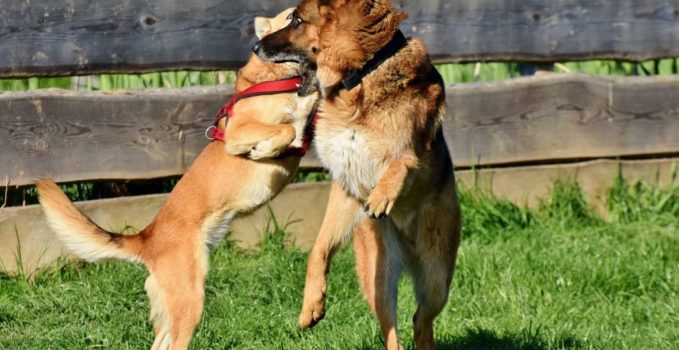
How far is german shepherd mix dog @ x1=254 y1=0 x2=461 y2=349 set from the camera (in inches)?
197

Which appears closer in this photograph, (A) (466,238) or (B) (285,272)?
(B) (285,272)

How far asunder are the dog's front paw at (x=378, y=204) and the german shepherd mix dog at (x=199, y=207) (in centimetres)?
101

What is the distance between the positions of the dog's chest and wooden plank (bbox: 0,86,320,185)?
6.27 feet

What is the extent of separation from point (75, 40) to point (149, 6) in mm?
497

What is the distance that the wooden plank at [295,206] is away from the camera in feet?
21.4

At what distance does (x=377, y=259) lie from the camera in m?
5.52

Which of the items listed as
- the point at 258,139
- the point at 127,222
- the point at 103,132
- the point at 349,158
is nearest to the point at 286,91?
the point at 258,139

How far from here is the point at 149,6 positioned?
6719 millimetres

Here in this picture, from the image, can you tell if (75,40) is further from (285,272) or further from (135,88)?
(285,272)

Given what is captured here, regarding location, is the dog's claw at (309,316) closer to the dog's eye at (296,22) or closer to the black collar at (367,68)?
the black collar at (367,68)

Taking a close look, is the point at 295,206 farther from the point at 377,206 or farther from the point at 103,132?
the point at 377,206

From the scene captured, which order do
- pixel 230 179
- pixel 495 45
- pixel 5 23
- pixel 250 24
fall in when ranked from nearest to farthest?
pixel 230 179 < pixel 5 23 < pixel 250 24 < pixel 495 45

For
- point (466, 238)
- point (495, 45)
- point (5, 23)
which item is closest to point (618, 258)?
point (466, 238)

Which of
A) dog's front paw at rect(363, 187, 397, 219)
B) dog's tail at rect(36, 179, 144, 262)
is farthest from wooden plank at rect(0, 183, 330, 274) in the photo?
dog's front paw at rect(363, 187, 397, 219)
